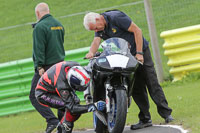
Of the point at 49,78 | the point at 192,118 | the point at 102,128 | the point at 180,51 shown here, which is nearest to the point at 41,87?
the point at 49,78

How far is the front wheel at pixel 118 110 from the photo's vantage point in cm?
709

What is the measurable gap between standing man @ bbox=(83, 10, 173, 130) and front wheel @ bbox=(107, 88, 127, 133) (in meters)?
0.95

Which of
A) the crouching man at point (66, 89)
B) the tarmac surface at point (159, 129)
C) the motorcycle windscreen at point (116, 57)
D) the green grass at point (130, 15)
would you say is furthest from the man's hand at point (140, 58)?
the green grass at point (130, 15)

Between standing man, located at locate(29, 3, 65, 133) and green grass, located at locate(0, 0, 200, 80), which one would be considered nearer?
standing man, located at locate(29, 3, 65, 133)

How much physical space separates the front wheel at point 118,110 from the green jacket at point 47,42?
7.69 feet

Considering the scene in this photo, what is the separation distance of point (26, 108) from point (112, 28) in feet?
18.0

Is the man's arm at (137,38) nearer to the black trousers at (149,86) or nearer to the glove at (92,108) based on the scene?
the black trousers at (149,86)

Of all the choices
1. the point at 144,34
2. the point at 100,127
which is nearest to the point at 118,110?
the point at 100,127

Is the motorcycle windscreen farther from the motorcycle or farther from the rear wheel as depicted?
the rear wheel

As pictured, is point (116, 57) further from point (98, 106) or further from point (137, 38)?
point (137, 38)

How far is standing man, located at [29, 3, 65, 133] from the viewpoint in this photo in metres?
9.38

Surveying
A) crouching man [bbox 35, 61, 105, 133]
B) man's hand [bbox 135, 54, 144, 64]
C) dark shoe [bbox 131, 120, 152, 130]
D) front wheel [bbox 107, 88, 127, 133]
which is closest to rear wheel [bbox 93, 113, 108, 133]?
crouching man [bbox 35, 61, 105, 133]

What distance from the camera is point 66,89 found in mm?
7695

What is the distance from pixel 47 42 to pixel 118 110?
9.23 feet
